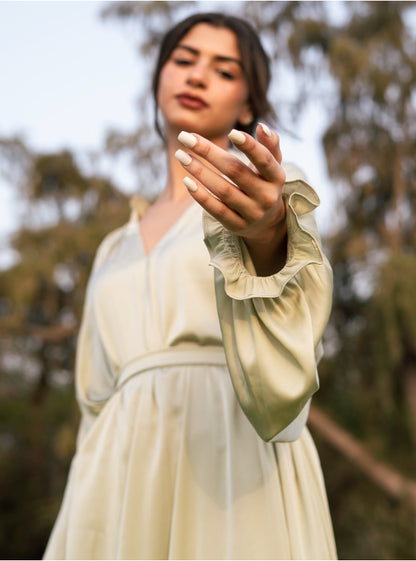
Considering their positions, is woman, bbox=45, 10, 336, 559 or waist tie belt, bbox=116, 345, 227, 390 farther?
waist tie belt, bbox=116, 345, 227, 390

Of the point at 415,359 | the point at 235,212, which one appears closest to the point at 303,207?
the point at 235,212

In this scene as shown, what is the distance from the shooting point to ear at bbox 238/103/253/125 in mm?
1459

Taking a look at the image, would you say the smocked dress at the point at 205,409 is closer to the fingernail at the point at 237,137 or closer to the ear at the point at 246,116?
the fingernail at the point at 237,137

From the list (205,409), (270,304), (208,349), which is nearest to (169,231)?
(208,349)

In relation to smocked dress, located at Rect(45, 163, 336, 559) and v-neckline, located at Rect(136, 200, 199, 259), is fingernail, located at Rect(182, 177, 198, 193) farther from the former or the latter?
v-neckline, located at Rect(136, 200, 199, 259)

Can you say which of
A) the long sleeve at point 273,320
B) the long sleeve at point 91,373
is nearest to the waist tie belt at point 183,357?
the long sleeve at point 91,373

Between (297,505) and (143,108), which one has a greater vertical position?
(143,108)

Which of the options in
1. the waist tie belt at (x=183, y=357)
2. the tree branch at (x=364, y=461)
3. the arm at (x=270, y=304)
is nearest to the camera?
the arm at (x=270, y=304)

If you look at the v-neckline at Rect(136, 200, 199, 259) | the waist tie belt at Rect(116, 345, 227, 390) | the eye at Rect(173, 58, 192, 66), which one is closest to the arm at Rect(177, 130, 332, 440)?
the waist tie belt at Rect(116, 345, 227, 390)

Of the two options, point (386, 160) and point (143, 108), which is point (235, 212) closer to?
point (386, 160)

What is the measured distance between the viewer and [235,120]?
1427 millimetres

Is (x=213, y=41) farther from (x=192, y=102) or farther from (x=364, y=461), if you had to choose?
(x=364, y=461)

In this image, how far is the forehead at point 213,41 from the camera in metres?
1.39

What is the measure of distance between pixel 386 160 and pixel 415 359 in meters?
1.55
